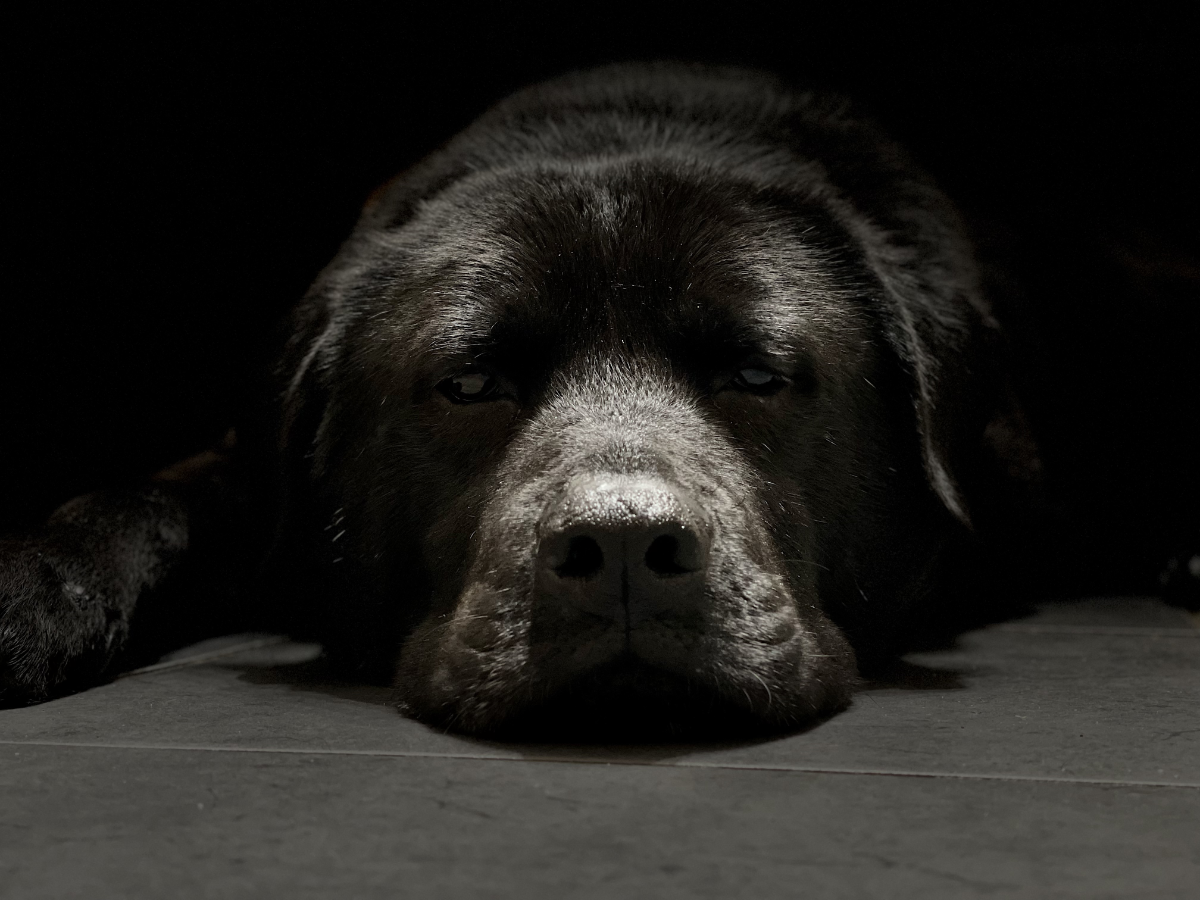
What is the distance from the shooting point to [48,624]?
198cm

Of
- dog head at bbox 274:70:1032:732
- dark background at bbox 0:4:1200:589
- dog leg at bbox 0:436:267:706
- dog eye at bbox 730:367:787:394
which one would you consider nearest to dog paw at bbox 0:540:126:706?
dog leg at bbox 0:436:267:706

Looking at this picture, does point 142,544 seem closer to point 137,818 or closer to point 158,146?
point 137,818

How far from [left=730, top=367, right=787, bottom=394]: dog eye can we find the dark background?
3.75 ft

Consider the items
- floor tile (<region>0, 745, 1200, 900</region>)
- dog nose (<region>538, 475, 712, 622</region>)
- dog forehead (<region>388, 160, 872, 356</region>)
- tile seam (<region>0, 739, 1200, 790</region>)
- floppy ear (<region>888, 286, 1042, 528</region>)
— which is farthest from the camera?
floppy ear (<region>888, 286, 1042, 528</region>)

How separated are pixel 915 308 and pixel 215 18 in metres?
2.13

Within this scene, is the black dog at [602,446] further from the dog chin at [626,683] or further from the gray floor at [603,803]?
the gray floor at [603,803]

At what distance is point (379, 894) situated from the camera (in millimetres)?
1032

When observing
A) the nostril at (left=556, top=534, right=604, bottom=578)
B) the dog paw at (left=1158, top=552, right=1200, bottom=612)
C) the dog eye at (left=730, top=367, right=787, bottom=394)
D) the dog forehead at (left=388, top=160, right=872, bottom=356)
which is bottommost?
the dog paw at (left=1158, top=552, right=1200, bottom=612)

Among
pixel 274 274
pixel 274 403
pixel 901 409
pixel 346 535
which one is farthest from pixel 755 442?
pixel 274 274

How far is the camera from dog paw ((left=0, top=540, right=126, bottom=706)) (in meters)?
1.91

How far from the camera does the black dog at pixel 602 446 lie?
5.48ft

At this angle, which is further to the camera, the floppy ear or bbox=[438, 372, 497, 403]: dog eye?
the floppy ear

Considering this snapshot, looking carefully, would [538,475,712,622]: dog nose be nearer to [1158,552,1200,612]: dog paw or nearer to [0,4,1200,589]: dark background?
[0,4,1200,589]: dark background

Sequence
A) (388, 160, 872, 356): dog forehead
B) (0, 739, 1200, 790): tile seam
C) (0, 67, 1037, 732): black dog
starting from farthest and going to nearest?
(388, 160, 872, 356): dog forehead → (0, 67, 1037, 732): black dog → (0, 739, 1200, 790): tile seam
